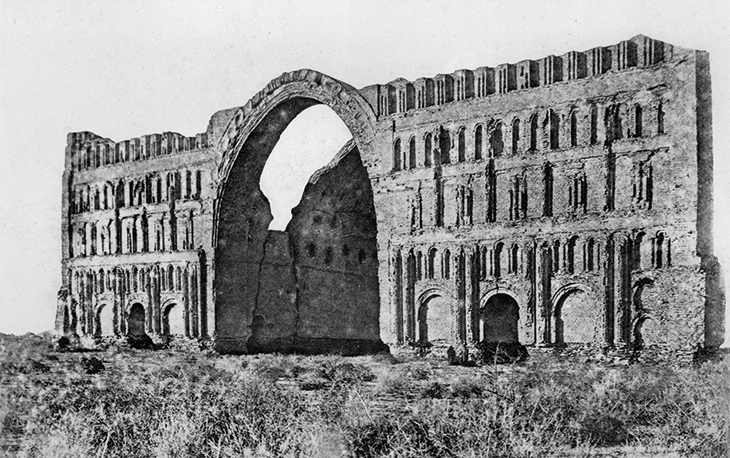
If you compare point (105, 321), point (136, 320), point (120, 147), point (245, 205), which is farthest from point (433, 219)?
point (105, 321)

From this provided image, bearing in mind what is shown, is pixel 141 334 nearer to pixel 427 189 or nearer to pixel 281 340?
pixel 281 340

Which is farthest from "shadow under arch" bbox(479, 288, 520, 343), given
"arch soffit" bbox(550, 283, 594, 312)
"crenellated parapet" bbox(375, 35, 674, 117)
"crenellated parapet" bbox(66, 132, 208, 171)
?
"crenellated parapet" bbox(66, 132, 208, 171)

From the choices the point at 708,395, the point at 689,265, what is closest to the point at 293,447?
the point at 708,395

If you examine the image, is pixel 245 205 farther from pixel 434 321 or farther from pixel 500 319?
pixel 500 319

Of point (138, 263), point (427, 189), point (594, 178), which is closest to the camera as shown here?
point (594, 178)

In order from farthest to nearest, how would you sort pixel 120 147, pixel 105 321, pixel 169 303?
pixel 120 147 < pixel 105 321 < pixel 169 303

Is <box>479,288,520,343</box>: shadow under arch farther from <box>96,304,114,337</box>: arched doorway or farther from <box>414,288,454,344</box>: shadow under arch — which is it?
<box>96,304,114,337</box>: arched doorway
